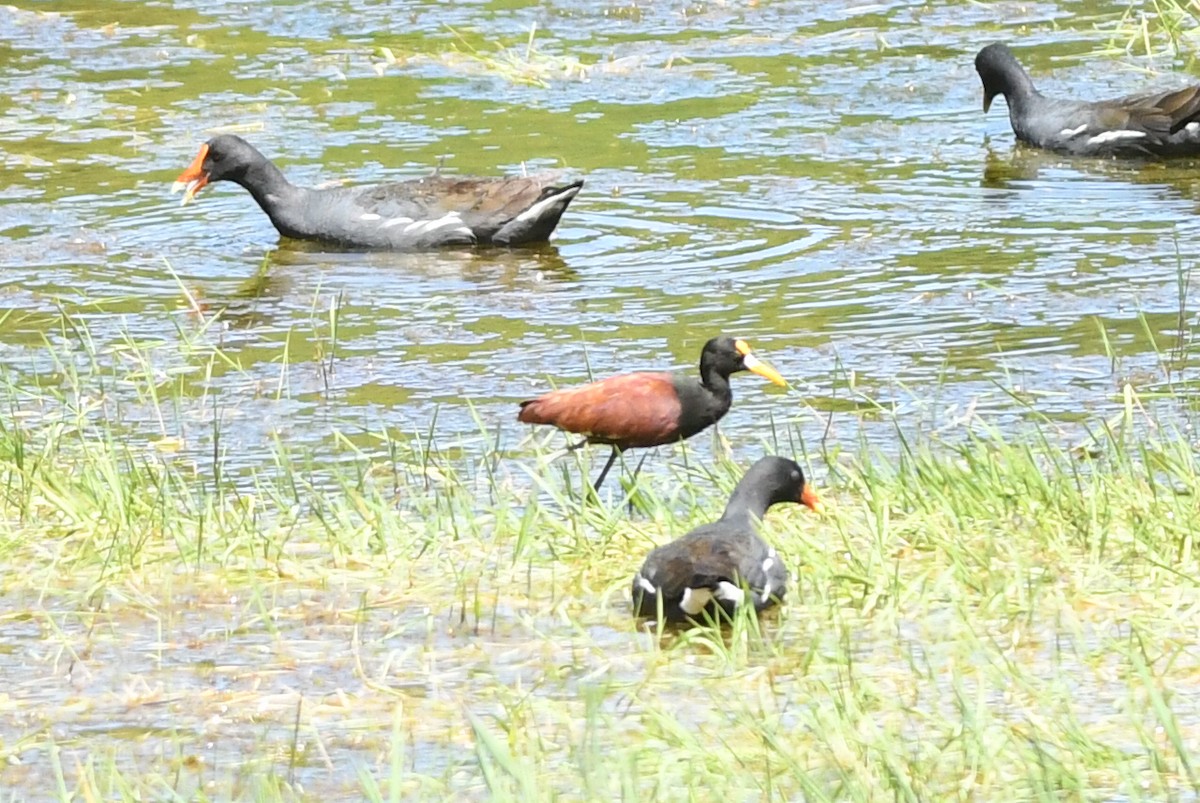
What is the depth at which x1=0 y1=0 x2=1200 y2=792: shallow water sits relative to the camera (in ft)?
27.9

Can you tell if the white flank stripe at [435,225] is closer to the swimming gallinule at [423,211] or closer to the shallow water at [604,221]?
the swimming gallinule at [423,211]

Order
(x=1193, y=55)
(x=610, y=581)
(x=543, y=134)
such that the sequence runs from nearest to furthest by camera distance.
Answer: (x=610, y=581) → (x=543, y=134) → (x=1193, y=55)

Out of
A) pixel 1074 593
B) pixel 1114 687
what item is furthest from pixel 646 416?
pixel 1114 687

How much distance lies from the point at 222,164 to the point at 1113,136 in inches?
190

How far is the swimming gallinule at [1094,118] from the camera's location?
1222cm

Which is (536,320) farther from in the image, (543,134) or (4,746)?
(4,746)

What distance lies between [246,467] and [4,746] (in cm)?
264

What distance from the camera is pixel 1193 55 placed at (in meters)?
14.4

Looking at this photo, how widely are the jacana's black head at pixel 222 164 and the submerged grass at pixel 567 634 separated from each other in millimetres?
4376

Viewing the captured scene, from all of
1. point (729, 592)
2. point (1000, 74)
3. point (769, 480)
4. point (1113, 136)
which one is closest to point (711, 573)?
point (729, 592)

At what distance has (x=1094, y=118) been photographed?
499 inches

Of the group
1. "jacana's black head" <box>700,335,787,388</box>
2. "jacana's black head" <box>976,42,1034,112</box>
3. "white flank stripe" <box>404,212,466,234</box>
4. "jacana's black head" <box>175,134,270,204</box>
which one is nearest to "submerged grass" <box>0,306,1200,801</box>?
"jacana's black head" <box>700,335,787,388</box>

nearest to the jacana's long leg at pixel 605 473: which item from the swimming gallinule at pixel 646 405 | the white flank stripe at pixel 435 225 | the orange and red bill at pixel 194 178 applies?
the swimming gallinule at pixel 646 405

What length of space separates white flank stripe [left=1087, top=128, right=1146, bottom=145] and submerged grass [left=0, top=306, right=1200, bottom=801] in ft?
16.9
